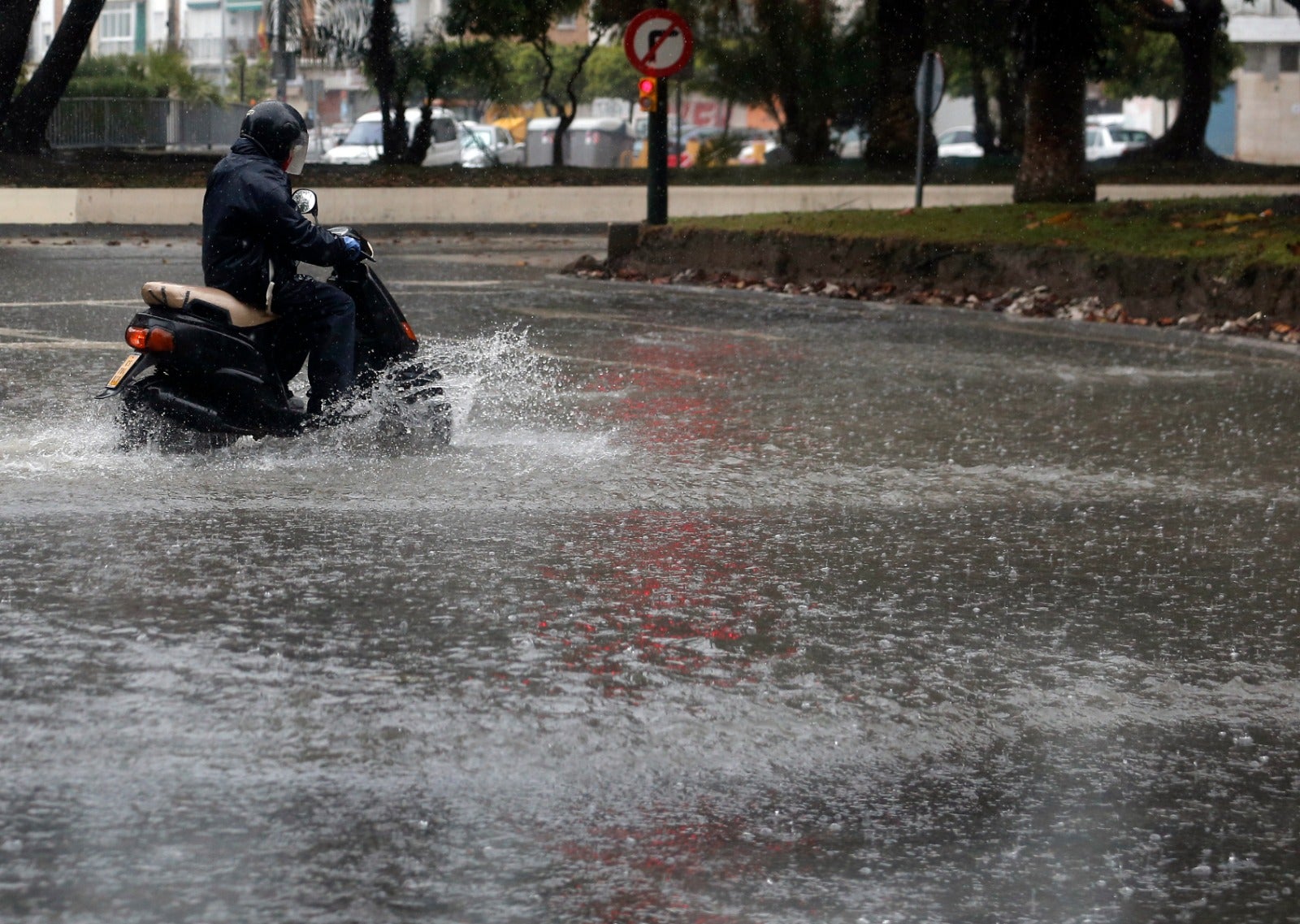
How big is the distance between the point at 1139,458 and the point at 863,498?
166 cm

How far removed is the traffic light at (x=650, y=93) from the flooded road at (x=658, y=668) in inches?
398

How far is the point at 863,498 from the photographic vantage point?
7.83 meters

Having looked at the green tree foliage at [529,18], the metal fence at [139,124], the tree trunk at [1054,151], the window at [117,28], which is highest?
the window at [117,28]

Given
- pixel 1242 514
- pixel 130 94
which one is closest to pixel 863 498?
pixel 1242 514

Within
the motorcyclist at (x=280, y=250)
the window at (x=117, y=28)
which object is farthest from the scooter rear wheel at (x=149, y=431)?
the window at (x=117, y=28)

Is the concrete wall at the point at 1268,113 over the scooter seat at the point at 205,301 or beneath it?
over

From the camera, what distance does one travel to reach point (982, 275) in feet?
55.8

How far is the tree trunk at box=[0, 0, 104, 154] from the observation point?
101ft

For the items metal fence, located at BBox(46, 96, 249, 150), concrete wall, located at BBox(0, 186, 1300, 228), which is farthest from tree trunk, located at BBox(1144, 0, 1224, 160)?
metal fence, located at BBox(46, 96, 249, 150)

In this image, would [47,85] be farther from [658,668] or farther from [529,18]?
[658,668]

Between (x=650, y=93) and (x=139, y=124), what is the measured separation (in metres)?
19.8

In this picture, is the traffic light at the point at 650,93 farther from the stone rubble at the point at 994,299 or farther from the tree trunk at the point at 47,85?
the tree trunk at the point at 47,85

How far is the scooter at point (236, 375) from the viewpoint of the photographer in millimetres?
8062

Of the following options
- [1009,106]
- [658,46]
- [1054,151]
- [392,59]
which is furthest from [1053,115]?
[1009,106]
